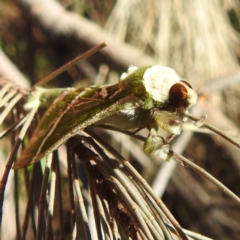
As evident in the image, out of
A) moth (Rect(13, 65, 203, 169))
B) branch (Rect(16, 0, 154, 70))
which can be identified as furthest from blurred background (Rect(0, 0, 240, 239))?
moth (Rect(13, 65, 203, 169))

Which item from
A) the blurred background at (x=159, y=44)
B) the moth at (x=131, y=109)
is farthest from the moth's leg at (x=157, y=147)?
the blurred background at (x=159, y=44)

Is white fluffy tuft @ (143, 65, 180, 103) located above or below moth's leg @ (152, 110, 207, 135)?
above

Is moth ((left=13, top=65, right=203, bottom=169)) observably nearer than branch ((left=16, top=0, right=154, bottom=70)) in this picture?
Yes

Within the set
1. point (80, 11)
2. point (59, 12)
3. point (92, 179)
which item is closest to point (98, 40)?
point (59, 12)

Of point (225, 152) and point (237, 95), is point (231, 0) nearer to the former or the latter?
point (237, 95)

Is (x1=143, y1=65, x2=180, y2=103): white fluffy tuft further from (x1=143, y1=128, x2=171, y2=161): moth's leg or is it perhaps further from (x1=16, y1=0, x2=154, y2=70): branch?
(x1=16, y1=0, x2=154, y2=70): branch

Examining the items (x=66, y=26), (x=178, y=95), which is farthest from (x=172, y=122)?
(x=66, y=26)

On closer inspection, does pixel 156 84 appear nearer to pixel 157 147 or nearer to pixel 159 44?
pixel 157 147
